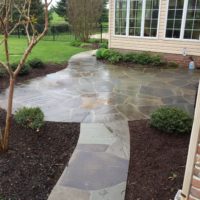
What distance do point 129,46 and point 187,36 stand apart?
2223 millimetres

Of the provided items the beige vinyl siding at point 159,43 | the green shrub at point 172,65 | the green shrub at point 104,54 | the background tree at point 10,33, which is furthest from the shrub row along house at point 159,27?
the background tree at point 10,33

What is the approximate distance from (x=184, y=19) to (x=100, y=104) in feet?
16.3

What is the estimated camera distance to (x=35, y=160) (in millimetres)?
3084

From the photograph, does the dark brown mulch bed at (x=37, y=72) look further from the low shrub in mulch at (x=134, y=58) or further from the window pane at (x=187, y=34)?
the window pane at (x=187, y=34)

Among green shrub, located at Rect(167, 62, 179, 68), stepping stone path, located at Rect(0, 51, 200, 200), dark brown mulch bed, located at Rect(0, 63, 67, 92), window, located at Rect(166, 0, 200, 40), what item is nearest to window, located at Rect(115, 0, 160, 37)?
window, located at Rect(166, 0, 200, 40)

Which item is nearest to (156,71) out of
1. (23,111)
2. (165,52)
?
(165,52)

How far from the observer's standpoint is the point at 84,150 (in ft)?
11.1

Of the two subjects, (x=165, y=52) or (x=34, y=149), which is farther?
(x=165, y=52)

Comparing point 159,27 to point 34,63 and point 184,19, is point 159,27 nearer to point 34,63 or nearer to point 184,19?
point 184,19

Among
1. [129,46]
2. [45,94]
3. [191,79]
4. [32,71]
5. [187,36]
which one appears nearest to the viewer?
[45,94]

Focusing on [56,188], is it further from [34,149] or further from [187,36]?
[187,36]

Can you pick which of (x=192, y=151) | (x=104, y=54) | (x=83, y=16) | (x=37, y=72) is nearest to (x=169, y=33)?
(x=104, y=54)

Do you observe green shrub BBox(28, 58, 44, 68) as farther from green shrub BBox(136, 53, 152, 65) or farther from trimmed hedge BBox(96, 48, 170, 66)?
green shrub BBox(136, 53, 152, 65)

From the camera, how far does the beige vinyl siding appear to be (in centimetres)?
845
